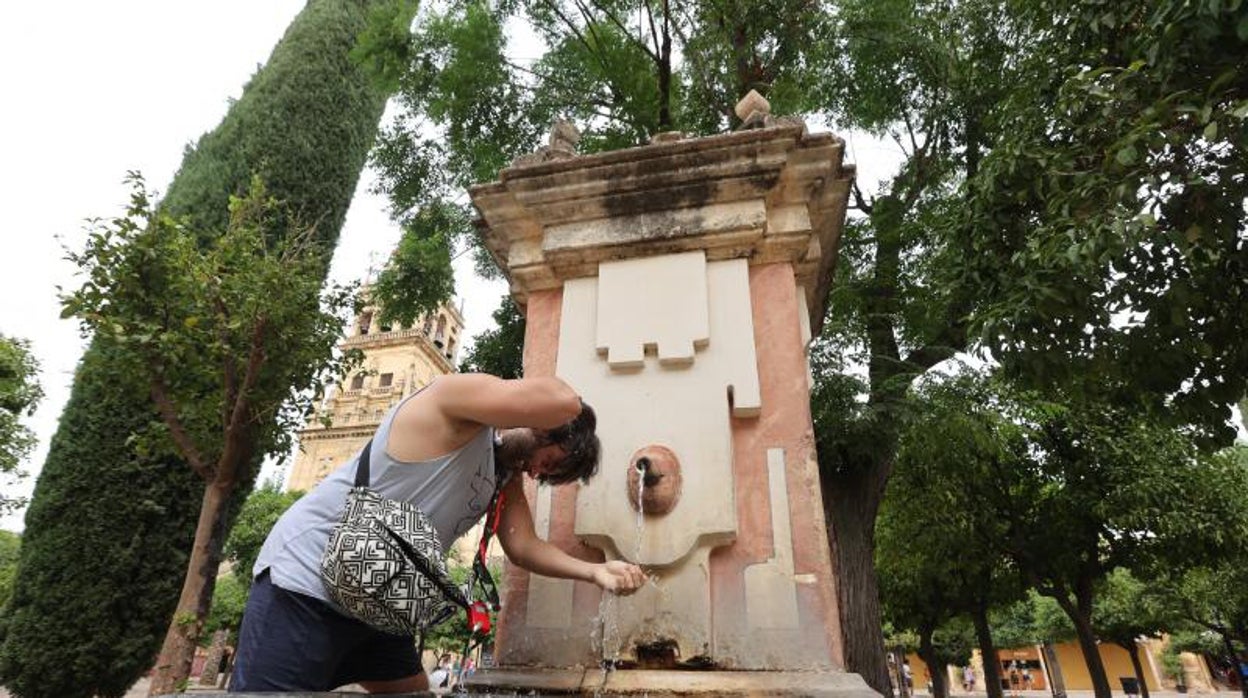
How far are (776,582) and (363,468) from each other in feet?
3.85

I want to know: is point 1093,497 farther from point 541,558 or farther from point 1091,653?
point 541,558

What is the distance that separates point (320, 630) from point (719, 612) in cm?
105

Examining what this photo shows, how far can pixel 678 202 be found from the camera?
2.60 meters

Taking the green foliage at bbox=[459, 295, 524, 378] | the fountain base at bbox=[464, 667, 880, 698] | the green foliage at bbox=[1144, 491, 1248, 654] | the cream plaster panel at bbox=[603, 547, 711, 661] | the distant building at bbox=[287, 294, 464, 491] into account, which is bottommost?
the fountain base at bbox=[464, 667, 880, 698]

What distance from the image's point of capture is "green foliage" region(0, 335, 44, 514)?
485 inches

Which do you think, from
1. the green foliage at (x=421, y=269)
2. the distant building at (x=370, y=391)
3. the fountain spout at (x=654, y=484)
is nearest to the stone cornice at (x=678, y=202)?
the fountain spout at (x=654, y=484)

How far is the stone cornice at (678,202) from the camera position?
2516mm

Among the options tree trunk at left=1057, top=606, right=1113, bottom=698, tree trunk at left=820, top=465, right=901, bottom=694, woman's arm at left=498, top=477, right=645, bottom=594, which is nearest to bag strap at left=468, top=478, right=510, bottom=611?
woman's arm at left=498, top=477, right=645, bottom=594

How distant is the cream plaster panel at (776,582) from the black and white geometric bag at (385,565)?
0.82 m

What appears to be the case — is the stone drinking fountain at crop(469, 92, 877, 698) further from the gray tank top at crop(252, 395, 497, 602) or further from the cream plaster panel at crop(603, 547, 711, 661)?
the gray tank top at crop(252, 395, 497, 602)

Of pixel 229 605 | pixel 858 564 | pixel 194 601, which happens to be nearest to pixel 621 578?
pixel 858 564

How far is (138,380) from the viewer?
6355 mm

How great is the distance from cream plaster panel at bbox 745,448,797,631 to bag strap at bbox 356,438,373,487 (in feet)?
3.59

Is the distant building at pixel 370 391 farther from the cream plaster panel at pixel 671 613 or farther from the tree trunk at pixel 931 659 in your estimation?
the cream plaster panel at pixel 671 613
